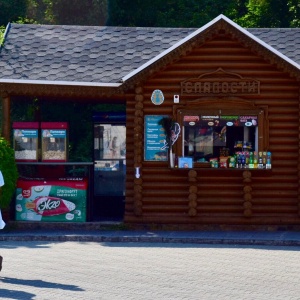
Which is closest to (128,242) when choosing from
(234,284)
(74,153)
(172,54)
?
(172,54)

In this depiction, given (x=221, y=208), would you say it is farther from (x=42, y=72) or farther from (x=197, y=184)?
(x=42, y=72)

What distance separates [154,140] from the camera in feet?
68.5

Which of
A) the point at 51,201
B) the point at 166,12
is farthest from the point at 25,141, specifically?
the point at 166,12

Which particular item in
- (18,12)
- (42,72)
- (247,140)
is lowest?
(247,140)

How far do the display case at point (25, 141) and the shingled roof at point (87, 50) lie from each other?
44.4 inches

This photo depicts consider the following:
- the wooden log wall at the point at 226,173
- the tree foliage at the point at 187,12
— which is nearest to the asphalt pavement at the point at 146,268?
the wooden log wall at the point at 226,173

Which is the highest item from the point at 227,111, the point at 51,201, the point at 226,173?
the point at 227,111

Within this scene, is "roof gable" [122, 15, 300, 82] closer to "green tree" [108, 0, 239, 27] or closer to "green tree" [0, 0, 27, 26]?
"green tree" [108, 0, 239, 27]

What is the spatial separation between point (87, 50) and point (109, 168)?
2972 mm

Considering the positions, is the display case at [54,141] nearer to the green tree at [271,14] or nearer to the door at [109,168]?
the door at [109,168]

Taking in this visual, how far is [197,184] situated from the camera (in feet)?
68.3

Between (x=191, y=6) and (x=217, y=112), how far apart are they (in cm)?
2565

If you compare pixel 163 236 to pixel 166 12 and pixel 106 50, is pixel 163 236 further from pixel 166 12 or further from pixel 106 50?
pixel 166 12

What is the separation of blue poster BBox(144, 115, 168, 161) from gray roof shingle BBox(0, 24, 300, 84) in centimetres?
115
